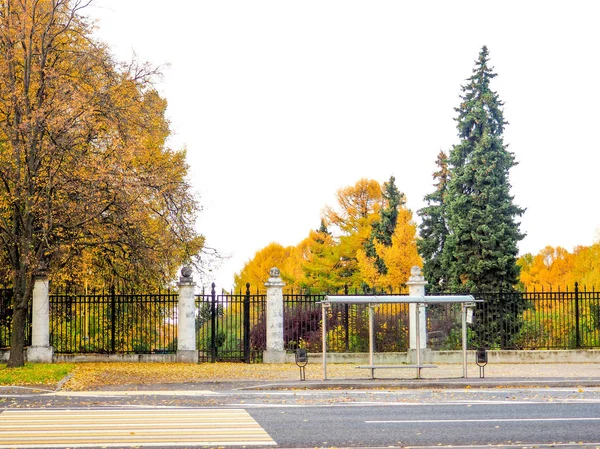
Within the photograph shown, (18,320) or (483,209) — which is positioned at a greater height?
(483,209)

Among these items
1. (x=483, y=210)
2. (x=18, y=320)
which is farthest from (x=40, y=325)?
(x=483, y=210)

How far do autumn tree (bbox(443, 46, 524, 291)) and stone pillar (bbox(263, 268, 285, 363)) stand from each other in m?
14.1

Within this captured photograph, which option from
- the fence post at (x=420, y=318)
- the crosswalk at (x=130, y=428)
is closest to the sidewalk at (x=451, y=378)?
the fence post at (x=420, y=318)

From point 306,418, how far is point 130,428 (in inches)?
120

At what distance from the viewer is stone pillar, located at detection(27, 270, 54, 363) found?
28.8 m

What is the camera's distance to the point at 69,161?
1005 inches

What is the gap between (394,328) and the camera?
3067 cm

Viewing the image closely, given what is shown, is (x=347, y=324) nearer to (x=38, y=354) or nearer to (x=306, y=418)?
(x=38, y=354)

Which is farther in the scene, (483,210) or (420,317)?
(483,210)

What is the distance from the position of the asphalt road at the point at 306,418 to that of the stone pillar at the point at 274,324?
359 inches

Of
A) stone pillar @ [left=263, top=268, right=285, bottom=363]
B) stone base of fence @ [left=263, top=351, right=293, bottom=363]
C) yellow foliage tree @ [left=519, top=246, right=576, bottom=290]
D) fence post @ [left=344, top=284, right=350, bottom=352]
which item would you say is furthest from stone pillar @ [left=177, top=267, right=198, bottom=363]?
yellow foliage tree @ [left=519, top=246, right=576, bottom=290]

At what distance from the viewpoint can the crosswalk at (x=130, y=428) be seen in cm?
1188

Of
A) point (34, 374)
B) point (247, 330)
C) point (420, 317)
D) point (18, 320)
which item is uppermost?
point (18, 320)

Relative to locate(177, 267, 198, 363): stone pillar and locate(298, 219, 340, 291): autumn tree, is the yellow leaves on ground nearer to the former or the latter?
locate(177, 267, 198, 363): stone pillar
